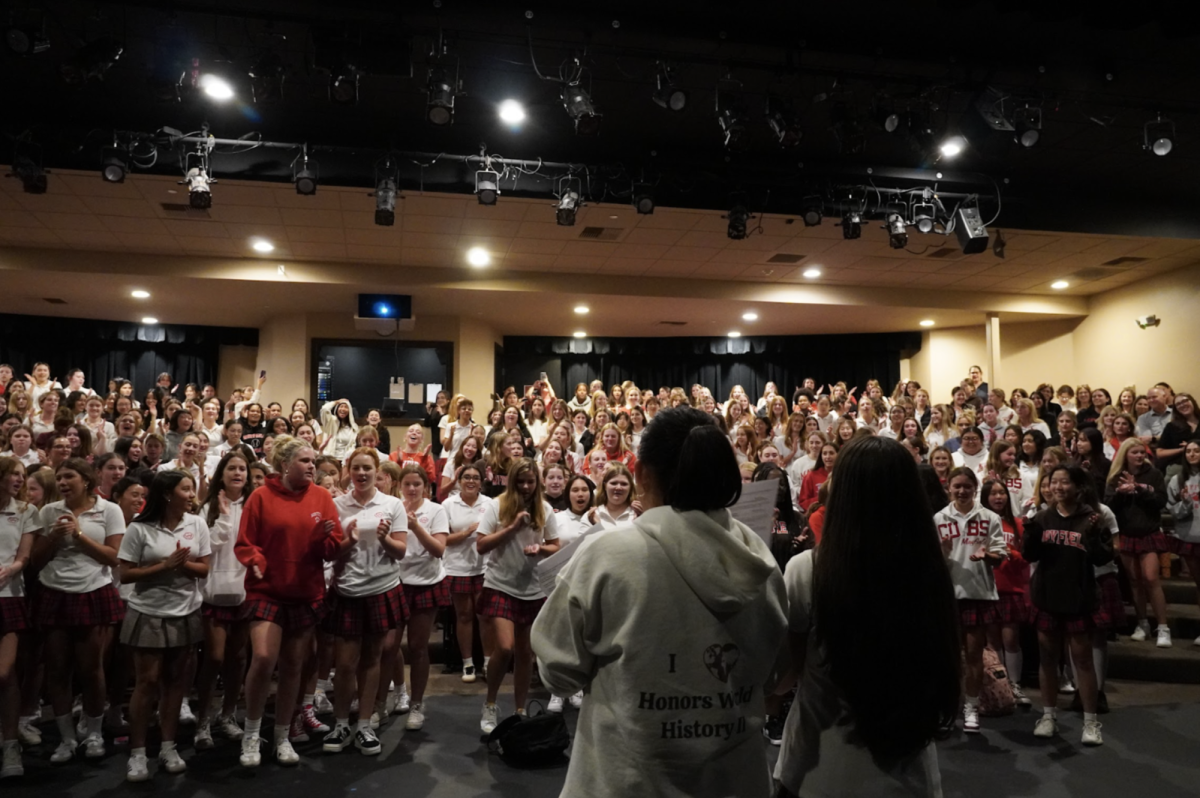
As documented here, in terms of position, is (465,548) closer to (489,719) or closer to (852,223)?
(489,719)

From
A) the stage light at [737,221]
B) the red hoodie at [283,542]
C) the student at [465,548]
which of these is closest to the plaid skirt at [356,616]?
the red hoodie at [283,542]

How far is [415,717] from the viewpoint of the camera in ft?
14.9

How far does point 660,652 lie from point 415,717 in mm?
3507

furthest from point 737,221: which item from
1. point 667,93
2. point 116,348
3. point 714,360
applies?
point 116,348

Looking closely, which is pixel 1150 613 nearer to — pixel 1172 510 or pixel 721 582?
pixel 1172 510

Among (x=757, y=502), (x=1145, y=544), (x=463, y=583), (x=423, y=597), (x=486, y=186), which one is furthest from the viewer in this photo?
(x=486, y=186)

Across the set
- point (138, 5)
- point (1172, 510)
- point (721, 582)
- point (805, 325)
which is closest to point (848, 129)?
point (1172, 510)

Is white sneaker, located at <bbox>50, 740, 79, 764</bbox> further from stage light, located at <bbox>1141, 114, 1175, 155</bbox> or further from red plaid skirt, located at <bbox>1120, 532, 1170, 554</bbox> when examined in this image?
stage light, located at <bbox>1141, 114, 1175, 155</bbox>

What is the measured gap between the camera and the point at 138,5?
5023mm

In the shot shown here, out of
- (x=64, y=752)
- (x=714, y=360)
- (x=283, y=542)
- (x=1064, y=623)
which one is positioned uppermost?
(x=714, y=360)

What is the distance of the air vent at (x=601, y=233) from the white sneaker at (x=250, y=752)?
6.01m

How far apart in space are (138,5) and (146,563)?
3527mm

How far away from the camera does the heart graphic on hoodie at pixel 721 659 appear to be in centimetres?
152

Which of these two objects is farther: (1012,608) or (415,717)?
(1012,608)
